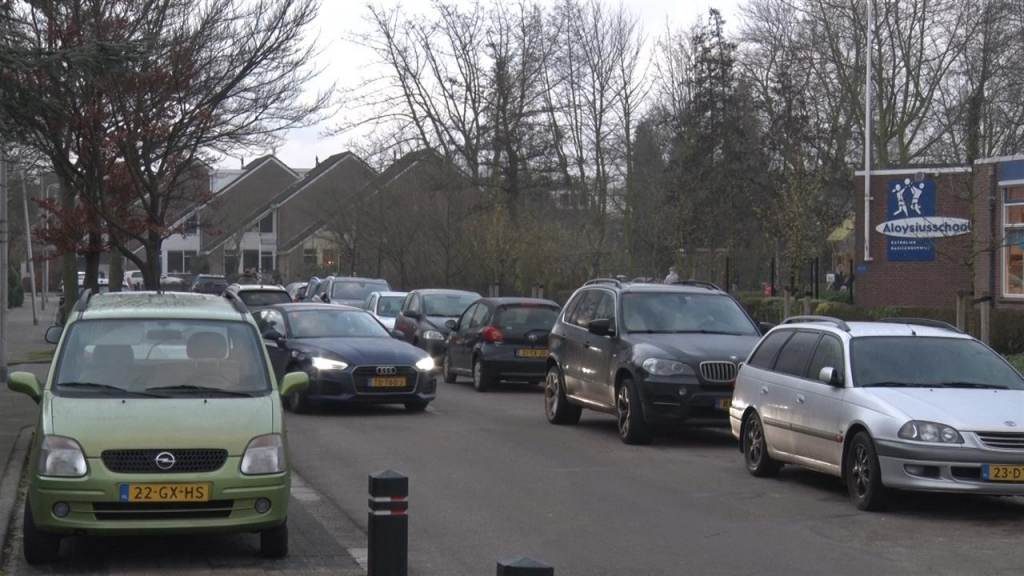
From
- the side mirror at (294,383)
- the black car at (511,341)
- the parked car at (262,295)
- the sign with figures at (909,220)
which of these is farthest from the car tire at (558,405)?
the sign with figures at (909,220)

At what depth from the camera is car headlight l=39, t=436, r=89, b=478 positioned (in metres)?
8.25

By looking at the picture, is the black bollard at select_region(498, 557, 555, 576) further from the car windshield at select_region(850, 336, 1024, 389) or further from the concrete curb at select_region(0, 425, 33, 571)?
the car windshield at select_region(850, 336, 1024, 389)

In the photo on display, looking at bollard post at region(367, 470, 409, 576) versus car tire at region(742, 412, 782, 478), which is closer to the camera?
bollard post at region(367, 470, 409, 576)

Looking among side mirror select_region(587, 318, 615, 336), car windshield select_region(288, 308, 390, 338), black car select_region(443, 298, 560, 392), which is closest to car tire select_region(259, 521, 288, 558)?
side mirror select_region(587, 318, 615, 336)

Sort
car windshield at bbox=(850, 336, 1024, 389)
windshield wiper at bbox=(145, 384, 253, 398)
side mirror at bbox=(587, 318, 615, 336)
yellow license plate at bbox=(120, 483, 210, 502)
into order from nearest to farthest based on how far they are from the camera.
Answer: yellow license plate at bbox=(120, 483, 210, 502) < windshield wiper at bbox=(145, 384, 253, 398) < car windshield at bbox=(850, 336, 1024, 389) < side mirror at bbox=(587, 318, 615, 336)

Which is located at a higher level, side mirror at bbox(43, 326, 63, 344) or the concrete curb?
side mirror at bbox(43, 326, 63, 344)

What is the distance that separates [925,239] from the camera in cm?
3822

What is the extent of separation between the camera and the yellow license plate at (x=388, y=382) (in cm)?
1795

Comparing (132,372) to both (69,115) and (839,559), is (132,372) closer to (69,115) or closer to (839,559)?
(839,559)

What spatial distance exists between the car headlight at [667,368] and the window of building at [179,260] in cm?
8185

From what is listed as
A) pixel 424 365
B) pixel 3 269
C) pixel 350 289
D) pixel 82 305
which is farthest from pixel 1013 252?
pixel 82 305

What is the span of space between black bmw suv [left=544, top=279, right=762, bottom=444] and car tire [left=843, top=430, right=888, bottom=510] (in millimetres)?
3587

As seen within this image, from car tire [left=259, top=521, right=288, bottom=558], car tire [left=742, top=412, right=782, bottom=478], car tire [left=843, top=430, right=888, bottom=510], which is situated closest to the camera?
car tire [left=259, top=521, right=288, bottom=558]

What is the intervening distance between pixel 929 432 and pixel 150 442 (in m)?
5.82
